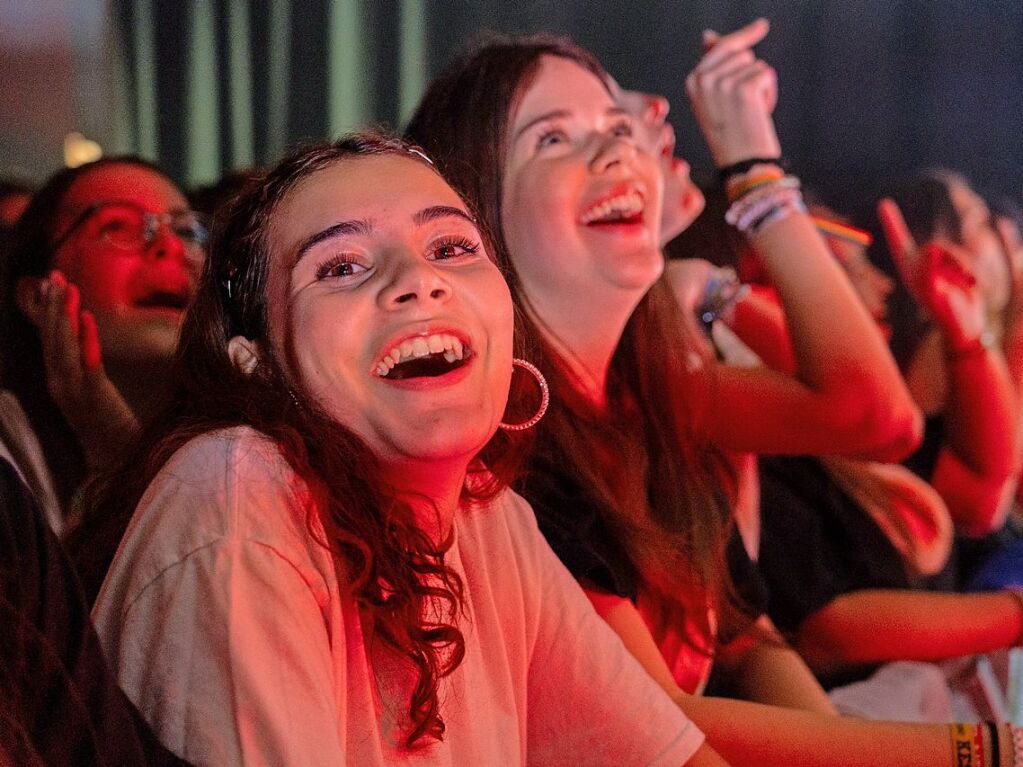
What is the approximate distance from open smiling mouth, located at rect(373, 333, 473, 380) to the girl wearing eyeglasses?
0.50 m

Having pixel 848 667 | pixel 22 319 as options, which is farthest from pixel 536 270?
pixel 848 667

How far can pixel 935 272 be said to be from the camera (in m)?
1.92

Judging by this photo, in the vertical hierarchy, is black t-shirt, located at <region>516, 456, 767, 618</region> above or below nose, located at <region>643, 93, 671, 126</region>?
below

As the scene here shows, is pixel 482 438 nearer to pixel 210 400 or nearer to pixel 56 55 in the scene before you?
pixel 210 400

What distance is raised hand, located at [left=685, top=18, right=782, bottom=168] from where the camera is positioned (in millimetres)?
1664

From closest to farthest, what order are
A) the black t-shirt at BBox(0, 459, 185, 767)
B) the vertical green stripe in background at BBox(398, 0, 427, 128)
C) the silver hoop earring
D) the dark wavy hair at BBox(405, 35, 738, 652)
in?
the black t-shirt at BBox(0, 459, 185, 767), the silver hoop earring, the dark wavy hair at BBox(405, 35, 738, 652), the vertical green stripe in background at BBox(398, 0, 427, 128)

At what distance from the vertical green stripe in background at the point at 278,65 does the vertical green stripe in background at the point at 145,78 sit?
14cm

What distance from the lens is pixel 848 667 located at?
171cm

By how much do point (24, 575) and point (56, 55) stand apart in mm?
936

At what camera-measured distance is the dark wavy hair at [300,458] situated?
86cm

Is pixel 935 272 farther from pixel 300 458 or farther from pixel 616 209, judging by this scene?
pixel 300 458

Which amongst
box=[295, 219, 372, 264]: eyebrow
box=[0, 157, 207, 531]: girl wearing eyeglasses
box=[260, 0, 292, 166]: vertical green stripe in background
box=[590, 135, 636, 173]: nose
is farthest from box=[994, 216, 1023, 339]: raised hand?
box=[295, 219, 372, 264]: eyebrow

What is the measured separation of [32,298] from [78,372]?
4.0 inches

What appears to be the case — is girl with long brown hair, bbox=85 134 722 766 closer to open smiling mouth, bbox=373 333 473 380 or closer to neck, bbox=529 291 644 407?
open smiling mouth, bbox=373 333 473 380
